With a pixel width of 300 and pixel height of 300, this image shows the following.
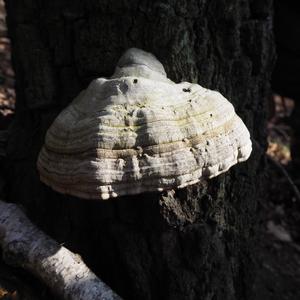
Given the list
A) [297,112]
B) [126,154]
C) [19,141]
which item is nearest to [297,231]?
[297,112]

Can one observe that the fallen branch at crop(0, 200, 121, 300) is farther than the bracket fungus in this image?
Yes

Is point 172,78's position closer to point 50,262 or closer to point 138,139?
point 138,139

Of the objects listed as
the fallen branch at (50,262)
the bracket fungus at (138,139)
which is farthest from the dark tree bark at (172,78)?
the bracket fungus at (138,139)

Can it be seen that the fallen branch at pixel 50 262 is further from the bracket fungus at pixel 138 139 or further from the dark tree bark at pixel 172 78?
the bracket fungus at pixel 138 139

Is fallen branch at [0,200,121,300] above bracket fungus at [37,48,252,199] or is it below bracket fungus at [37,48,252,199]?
below

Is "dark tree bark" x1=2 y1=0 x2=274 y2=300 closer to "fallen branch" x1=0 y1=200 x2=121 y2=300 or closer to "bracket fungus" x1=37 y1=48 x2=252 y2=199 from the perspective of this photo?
"fallen branch" x1=0 y1=200 x2=121 y2=300

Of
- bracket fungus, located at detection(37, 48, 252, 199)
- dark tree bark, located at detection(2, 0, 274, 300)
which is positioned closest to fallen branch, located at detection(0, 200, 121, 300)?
dark tree bark, located at detection(2, 0, 274, 300)
